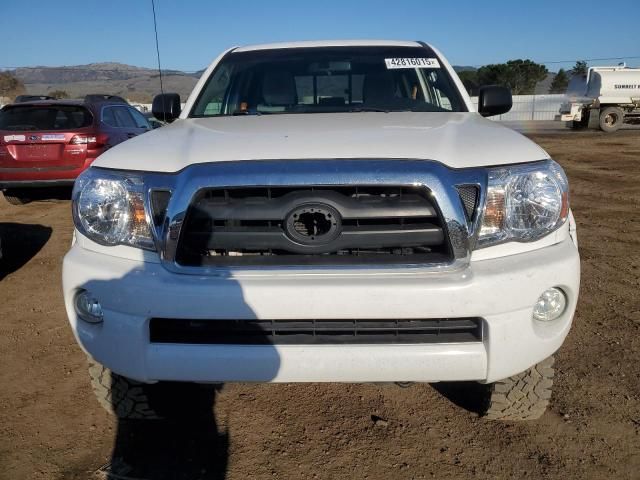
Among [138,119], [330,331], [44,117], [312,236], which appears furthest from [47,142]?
[330,331]

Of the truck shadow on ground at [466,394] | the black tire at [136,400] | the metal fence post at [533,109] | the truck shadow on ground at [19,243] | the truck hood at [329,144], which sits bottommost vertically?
the metal fence post at [533,109]

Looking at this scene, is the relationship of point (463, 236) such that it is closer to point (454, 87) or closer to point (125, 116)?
point (454, 87)

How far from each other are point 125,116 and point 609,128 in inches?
890

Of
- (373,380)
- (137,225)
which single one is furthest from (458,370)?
(137,225)

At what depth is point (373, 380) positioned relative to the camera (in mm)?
2146

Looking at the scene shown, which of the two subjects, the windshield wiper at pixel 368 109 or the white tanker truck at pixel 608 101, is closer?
the windshield wiper at pixel 368 109

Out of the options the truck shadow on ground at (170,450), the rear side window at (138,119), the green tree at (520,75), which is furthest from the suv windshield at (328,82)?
the green tree at (520,75)

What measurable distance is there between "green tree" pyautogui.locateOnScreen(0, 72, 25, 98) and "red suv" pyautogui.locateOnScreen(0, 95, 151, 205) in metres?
54.7

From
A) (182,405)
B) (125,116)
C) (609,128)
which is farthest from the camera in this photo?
(609,128)

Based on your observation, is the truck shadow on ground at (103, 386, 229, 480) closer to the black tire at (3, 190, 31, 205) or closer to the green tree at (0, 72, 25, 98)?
the black tire at (3, 190, 31, 205)

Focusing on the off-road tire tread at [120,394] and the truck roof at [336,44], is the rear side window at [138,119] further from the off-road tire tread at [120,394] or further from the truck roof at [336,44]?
the off-road tire tread at [120,394]

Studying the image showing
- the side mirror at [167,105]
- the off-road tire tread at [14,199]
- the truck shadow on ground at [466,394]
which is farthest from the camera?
the off-road tire tread at [14,199]

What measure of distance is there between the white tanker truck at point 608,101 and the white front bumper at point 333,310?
26.6m

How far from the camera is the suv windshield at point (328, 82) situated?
11.8 feet
